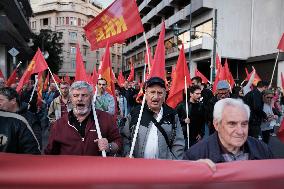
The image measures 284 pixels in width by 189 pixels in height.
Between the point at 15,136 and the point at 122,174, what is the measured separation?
4.76ft

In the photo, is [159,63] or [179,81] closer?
[159,63]

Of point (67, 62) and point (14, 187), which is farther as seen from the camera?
point (67, 62)

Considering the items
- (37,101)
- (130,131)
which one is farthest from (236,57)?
(130,131)

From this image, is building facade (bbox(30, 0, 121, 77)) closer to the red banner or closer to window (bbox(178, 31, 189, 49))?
window (bbox(178, 31, 189, 49))

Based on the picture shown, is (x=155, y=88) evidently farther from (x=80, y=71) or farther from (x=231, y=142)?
(x=80, y=71)

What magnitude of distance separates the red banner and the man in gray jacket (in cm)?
149

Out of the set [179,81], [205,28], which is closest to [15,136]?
[179,81]

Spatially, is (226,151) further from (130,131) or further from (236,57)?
(236,57)

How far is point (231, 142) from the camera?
284cm

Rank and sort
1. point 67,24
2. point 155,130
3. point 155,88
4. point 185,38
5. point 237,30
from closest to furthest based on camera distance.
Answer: point 155,130
point 155,88
point 237,30
point 185,38
point 67,24

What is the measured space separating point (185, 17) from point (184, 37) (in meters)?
3.33

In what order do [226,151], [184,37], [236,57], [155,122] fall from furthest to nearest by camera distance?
1. [184,37]
2. [236,57]
3. [155,122]
4. [226,151]

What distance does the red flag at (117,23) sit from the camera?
5379mm

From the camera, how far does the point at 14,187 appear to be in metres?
2.04
